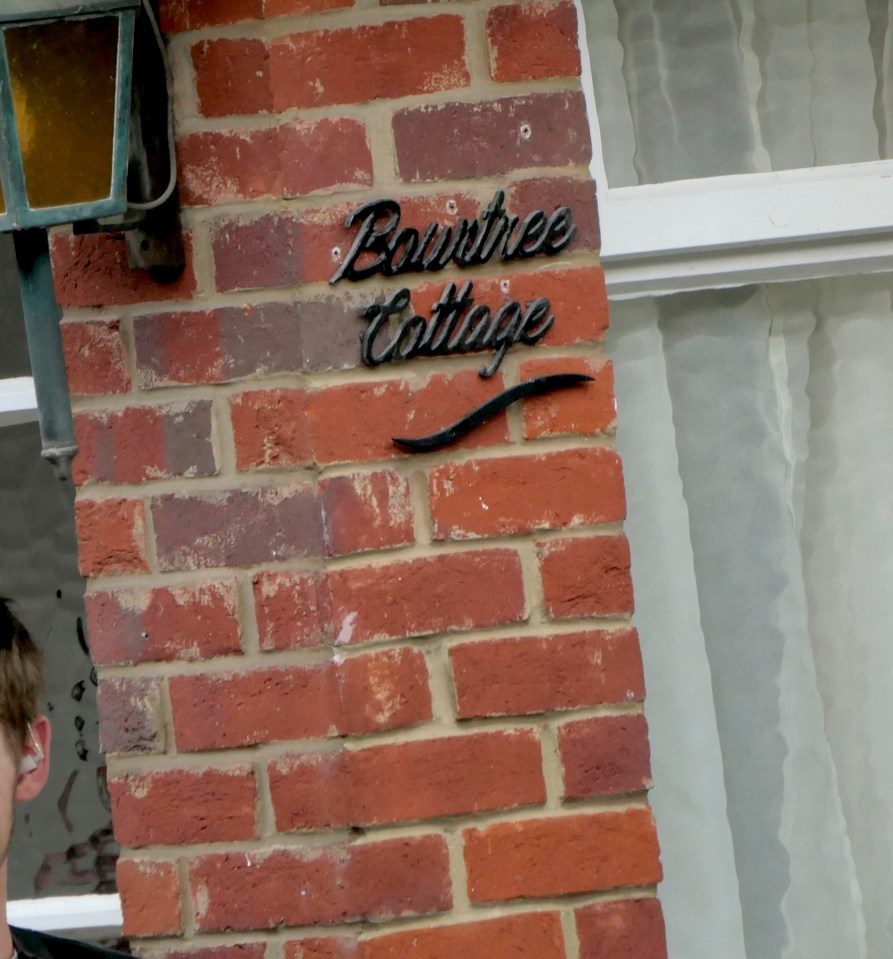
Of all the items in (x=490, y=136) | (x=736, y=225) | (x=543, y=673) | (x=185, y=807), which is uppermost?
(x=490, y=136)

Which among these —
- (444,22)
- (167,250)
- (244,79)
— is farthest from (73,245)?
(444,22)

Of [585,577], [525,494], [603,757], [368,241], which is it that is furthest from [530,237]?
[603,757]

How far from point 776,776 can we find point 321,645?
2.15 ft

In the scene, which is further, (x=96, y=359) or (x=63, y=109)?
(x=96, y=359)

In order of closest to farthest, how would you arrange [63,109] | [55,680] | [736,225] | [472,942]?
1. [63,109]
2. [472,942]
3. [736,225]
4. [55,680]

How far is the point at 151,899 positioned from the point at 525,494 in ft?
2.11

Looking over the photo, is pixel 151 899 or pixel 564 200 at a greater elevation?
pixel 564 200

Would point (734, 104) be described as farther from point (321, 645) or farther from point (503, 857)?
point (503, 857)

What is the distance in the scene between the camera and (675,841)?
152 cm

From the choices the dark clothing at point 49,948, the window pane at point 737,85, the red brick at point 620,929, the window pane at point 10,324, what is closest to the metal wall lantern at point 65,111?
the window pane at point 10,324

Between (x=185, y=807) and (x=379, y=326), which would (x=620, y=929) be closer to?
(x=185, y=807)

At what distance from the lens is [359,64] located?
4.36 ft

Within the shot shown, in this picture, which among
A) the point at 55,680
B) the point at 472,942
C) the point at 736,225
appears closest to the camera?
the point at 472,942

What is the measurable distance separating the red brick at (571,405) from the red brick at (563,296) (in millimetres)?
27
